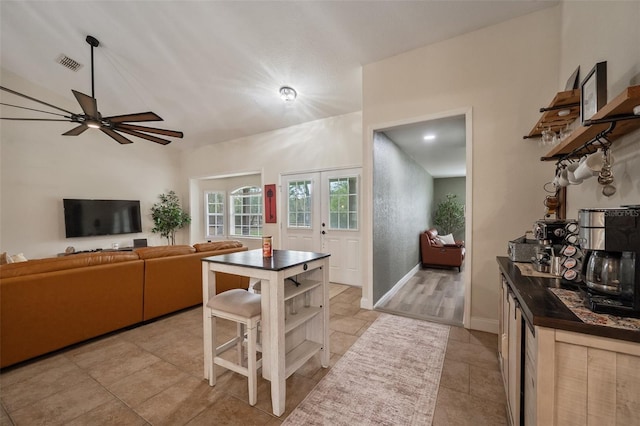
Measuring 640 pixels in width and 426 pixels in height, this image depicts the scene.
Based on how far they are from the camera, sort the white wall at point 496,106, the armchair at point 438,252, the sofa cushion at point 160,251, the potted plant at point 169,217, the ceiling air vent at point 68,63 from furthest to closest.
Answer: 1. the potted plant at point 169,217
2. the armchair at point 438,252
3. the ceiling air vent at point 68,63
4. the sofa cushion at point 160,251
5. the white wall at point 496,106

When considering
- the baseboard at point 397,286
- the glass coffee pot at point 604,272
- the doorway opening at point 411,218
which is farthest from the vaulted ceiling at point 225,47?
the baseboard at point 397,286

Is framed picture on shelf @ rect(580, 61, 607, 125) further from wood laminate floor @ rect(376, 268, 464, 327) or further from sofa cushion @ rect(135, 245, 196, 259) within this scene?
sofa cushion @ rect(135, 245, 196, 259)

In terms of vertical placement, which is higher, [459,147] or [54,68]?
[54,68]

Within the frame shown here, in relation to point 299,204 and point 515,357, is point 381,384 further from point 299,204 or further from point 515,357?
point 299,204

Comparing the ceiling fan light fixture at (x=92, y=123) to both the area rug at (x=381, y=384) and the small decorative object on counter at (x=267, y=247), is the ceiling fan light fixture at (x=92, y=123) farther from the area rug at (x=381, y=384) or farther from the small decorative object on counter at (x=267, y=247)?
the area rug at (x=381, y=384)

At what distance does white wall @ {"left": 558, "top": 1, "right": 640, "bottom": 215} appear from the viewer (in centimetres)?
119

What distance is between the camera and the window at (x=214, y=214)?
6.68 metres

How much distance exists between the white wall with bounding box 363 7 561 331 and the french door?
1.80m

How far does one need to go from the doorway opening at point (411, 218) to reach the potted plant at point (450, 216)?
175cm

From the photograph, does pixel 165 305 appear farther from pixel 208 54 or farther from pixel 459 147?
pixel 459 147

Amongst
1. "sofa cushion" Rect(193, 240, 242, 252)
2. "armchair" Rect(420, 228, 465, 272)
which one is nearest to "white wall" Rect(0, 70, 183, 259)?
"sofa cushion" Rect(193, 240, 242, 252)

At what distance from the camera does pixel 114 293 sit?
8.13 ft

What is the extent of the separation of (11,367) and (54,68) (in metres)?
4.68

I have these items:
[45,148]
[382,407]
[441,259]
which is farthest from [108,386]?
[441,259]
